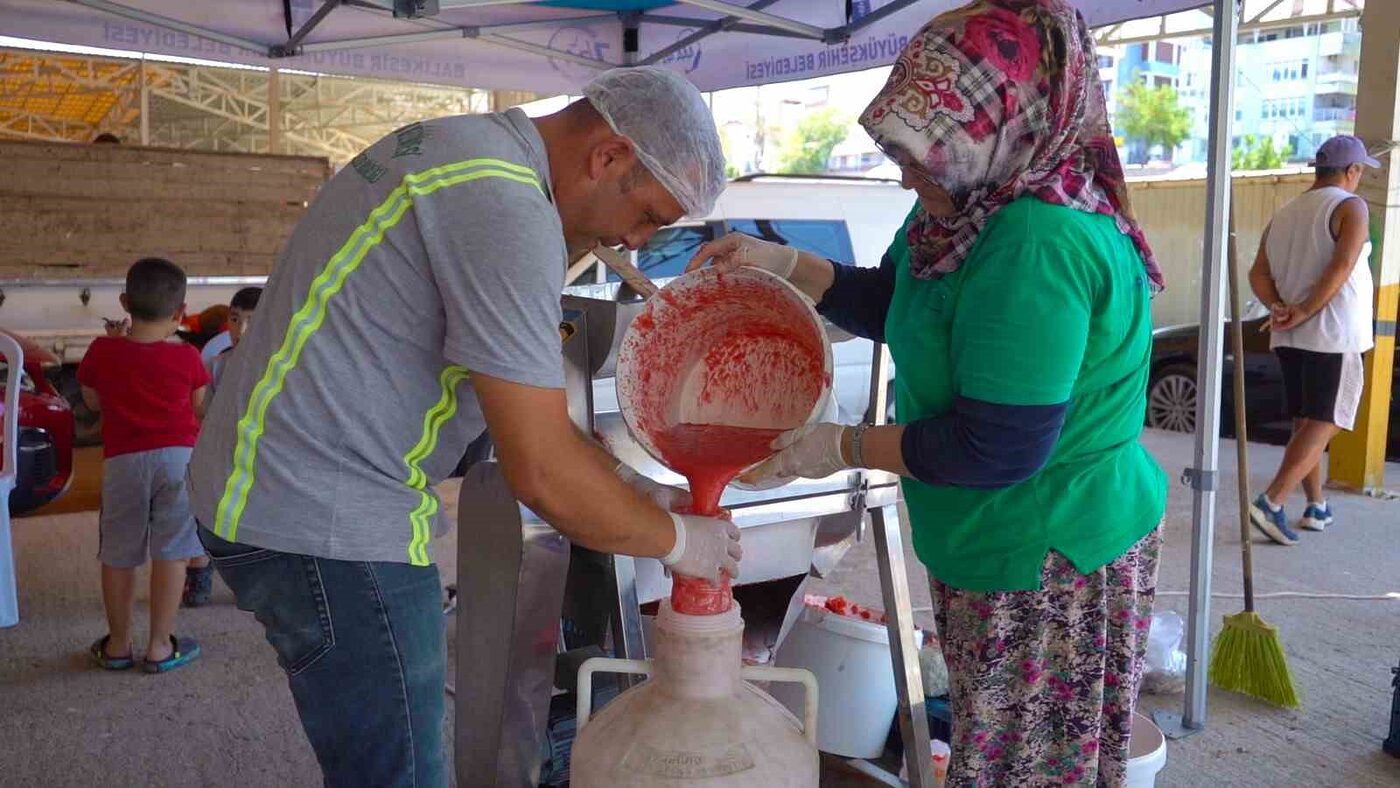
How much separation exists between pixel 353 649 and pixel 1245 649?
294 centimetres

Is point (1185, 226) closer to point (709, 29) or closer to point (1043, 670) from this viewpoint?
point (709, 29)

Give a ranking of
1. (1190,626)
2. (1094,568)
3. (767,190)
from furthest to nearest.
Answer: (767,190)
(1190,626)
(1094,568)

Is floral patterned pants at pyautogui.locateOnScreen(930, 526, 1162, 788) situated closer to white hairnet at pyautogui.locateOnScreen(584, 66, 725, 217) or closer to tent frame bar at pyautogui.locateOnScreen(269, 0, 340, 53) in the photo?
white hairnet at pyautogui.locateOnScreen(584, 66, 725, 217)

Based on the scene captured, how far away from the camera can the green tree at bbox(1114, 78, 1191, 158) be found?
105 feet

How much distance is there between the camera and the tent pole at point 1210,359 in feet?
9.60

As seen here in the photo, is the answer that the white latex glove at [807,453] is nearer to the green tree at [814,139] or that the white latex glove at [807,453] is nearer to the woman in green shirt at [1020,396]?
the woman in green shirt at [1020,396]

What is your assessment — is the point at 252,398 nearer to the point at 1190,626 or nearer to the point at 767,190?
the point at 1190,626

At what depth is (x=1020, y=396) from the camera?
140cm

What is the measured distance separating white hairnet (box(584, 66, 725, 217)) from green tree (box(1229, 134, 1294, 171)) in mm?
26574

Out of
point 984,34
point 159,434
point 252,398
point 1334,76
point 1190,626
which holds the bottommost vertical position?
point 1190,626

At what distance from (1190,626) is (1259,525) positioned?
2.53 metres

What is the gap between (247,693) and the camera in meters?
3.46

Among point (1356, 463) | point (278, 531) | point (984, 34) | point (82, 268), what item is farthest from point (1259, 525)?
point (82, 268)

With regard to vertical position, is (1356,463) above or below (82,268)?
below
